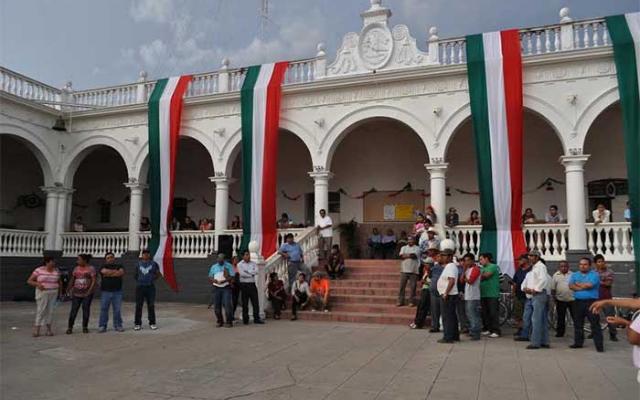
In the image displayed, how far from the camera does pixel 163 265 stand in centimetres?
1567

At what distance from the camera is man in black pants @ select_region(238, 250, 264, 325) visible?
10.7 meters

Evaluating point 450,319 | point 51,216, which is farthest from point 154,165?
point 450,319

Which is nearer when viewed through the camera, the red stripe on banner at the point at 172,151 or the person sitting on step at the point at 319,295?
the person sitting on step at the point at 319,295

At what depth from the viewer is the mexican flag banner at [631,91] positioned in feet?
37.7

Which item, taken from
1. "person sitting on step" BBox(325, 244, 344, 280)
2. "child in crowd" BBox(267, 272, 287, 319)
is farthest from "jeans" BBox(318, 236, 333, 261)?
"child in crowd" BBox(267, 272, 287, 319)

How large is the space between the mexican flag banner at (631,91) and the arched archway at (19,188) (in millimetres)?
19540

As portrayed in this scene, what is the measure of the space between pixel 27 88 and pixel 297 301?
12.7m

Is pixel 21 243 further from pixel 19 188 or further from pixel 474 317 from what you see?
pixel 474 317

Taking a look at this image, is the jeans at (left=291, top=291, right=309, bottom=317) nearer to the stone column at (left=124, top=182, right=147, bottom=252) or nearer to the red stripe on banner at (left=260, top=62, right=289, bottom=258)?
the red stripe on banner at (left=260, top=62, right=289, bottom=258)

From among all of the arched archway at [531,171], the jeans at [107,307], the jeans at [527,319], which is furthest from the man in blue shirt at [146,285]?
the arched archway at [531,171]

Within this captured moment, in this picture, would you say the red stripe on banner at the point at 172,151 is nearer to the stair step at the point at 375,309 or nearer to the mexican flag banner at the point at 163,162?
the mexican flag banner at the point at 163,162

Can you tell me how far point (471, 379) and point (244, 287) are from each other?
589 centimetres

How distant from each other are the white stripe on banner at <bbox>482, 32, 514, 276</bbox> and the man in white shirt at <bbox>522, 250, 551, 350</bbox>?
3.83 m

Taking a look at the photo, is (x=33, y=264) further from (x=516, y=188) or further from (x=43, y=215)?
(x=516, y=188)
